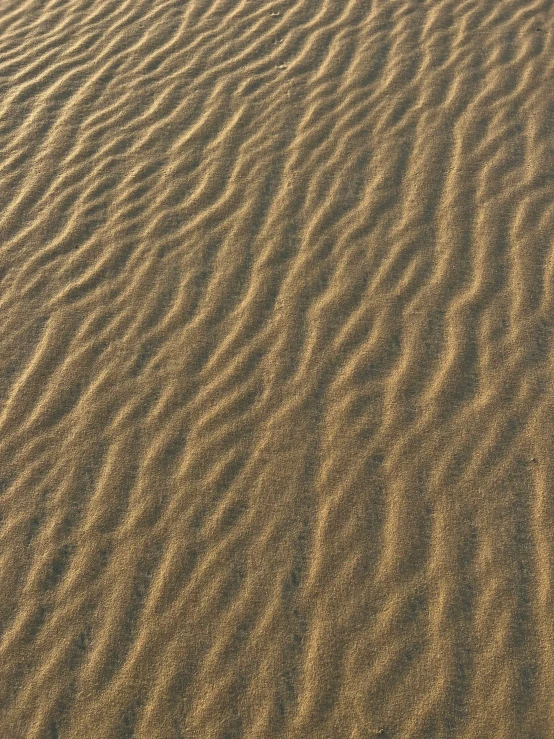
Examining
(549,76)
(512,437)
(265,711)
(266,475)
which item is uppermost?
(549,76)

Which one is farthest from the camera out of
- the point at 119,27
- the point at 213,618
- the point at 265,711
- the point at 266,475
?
the point at 119,27

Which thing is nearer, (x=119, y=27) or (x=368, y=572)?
(x=368, y=572)

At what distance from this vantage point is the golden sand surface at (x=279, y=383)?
2828 mm

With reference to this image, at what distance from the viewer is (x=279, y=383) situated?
3.61 m

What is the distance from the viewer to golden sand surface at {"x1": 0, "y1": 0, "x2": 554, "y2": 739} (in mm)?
2828

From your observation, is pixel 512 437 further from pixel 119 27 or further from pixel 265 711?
pixel 119 27

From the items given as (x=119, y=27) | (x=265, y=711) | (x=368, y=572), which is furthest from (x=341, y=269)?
(x=119, y=27)

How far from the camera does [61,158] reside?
15.5 feet

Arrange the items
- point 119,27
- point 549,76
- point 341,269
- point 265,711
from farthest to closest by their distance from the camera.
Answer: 1. point 119,27
2. point 549,76
3. point 341,269
4. point 265,711

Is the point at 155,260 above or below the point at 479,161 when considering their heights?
below

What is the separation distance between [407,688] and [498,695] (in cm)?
30

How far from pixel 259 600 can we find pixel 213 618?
176 millimetres

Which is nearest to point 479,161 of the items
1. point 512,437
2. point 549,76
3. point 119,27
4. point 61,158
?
point 549,76

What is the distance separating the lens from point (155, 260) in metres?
4.14
